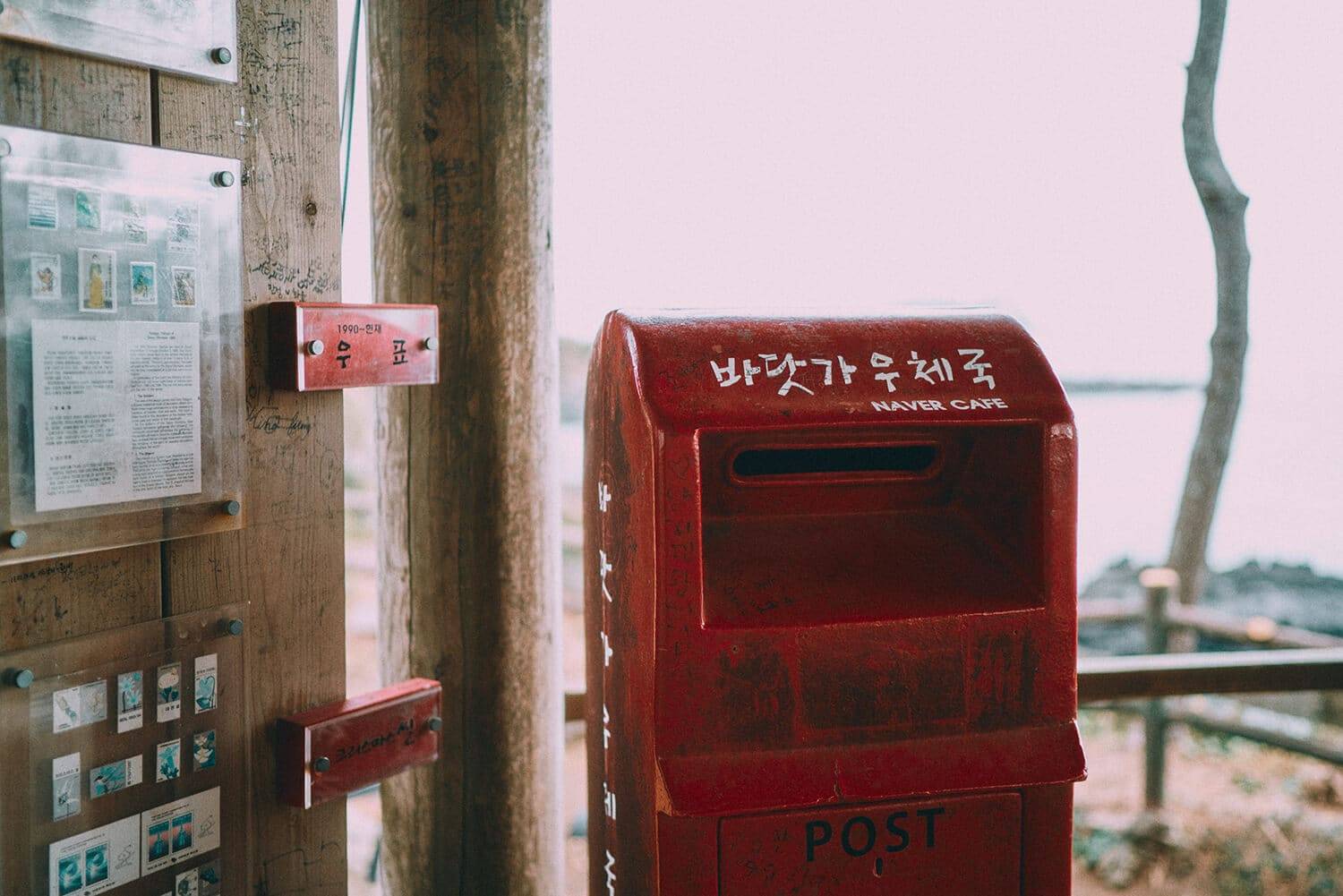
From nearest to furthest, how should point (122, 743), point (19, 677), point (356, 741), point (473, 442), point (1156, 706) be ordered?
point (19, 677) < point (122, 743) < point (356, 741) < point (473, 442) < point (1156, 706)

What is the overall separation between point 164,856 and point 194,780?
10 cm

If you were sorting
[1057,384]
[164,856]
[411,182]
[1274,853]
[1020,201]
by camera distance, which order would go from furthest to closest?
[1020,201] → [1274,853] → [411,182] → [1057,384] → [164,856]

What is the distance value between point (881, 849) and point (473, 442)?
0.93m

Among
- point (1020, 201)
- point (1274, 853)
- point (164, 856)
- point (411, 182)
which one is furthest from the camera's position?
point (1020, 201)

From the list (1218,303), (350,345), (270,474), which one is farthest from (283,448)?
(1218,303)

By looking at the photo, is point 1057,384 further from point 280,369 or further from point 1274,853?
point 1274,853

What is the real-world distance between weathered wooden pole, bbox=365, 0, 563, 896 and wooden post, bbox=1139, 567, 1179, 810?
99.5 inches

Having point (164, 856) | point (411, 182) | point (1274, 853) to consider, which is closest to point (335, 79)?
point (411, 182)

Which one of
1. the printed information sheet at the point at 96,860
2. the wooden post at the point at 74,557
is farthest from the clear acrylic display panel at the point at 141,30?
the printed information sheet at the point at 96,860

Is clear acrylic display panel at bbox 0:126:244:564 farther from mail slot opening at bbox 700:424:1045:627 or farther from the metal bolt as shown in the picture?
mail slot opening at bbox 700:424:1045:627

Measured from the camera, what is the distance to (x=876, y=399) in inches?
51.4

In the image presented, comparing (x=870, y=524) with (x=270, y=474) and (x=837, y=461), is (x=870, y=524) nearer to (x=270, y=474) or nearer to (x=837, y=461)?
(x=837, y=461)

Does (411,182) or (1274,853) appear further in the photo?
(1274,853)

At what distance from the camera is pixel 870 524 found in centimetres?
147
